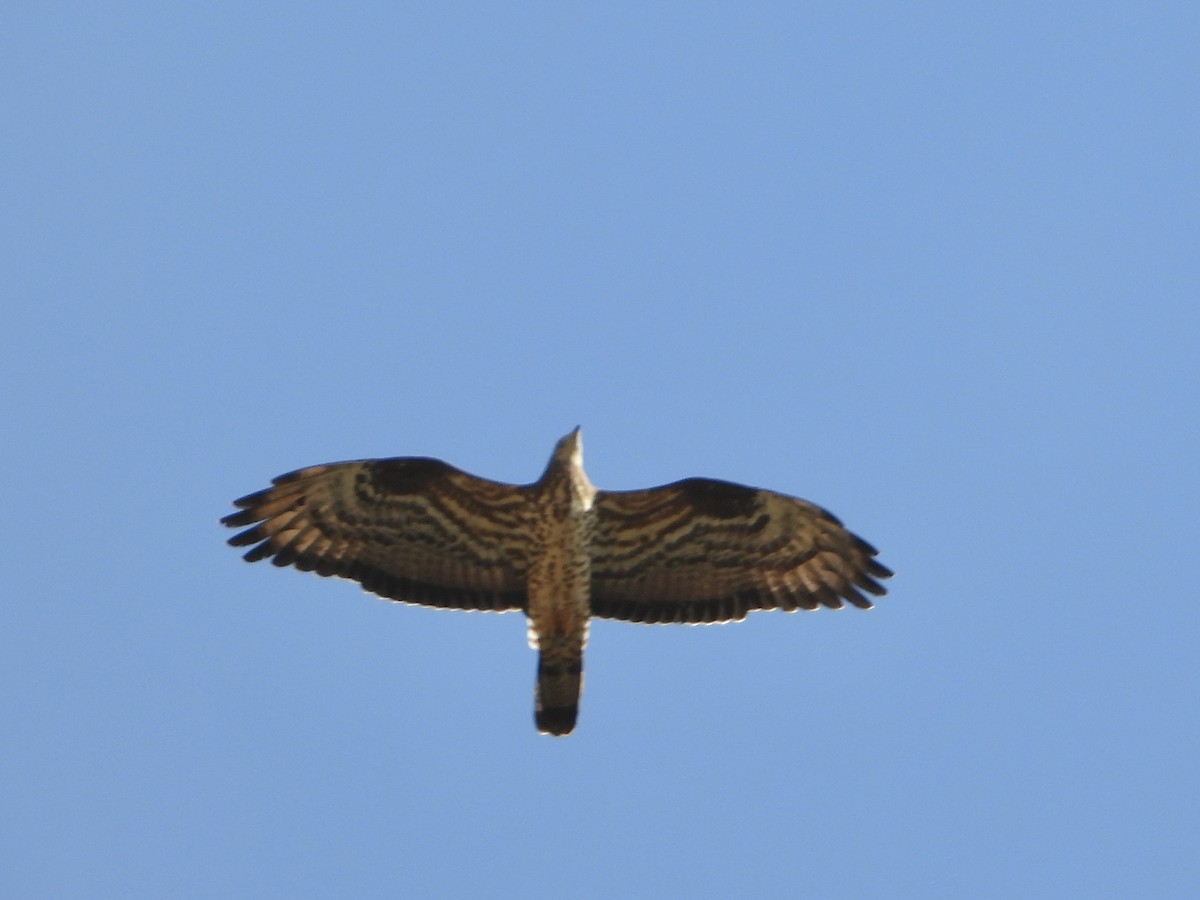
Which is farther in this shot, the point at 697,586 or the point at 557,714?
the point at 697,586

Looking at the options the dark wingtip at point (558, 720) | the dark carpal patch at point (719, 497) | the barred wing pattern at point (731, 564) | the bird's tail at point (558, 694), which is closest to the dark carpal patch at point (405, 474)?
the barred wing pattern at point (731, 564)

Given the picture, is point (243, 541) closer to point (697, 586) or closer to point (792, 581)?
point (697, 586)

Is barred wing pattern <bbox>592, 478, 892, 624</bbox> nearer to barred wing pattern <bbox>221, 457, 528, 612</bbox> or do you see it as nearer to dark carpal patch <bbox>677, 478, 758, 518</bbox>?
dark carpal patch <bbox>677, 478, 758, 518</bbox>

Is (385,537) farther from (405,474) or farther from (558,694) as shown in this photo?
(558,694)

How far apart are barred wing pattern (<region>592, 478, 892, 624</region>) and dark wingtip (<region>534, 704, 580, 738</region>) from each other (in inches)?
37.2

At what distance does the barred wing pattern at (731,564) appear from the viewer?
10.9 meters

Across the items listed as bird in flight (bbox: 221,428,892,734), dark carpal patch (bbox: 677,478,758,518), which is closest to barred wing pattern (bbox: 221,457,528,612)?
bird in flight (bbox: 221,428,892,734)

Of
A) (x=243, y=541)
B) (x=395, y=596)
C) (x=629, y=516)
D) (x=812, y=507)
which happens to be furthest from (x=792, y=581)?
(x=243, y=541)

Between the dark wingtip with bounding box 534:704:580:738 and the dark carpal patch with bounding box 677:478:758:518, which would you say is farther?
the dark carpal patch with bounding box 677:478:758:518

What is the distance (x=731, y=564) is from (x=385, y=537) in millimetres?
2721

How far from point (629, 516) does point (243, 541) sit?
9.82ft

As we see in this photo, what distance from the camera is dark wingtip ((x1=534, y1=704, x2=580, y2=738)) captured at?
1034 cm

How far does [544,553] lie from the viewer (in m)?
10.5

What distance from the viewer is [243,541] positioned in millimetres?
10867
